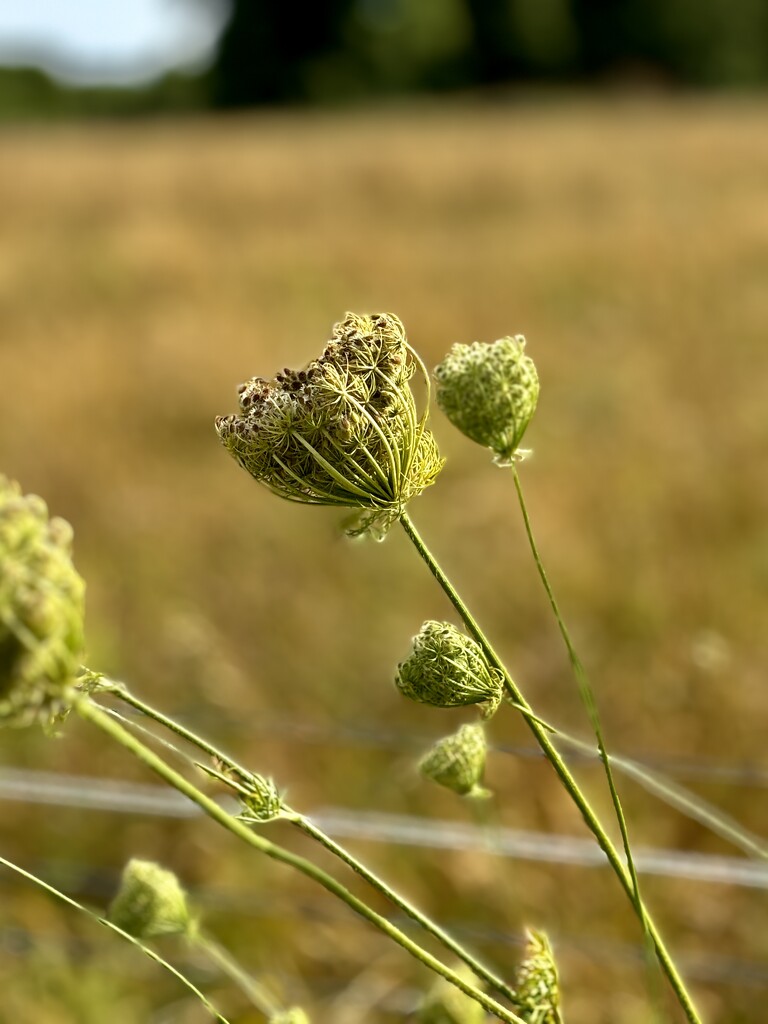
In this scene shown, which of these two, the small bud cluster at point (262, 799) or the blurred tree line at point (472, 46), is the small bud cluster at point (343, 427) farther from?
the blurred tree line at point (472, 46)

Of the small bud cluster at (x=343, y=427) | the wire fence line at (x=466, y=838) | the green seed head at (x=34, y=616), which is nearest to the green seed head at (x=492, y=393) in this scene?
the small bud cluster at (x=343, y=427)

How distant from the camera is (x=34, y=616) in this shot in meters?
0.42

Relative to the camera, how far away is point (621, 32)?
91.6 ft

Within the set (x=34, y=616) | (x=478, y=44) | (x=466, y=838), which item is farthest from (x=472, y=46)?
(x=34, y=616)

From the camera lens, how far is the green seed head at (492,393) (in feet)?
2.00

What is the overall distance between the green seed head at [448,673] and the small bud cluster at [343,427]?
81mm

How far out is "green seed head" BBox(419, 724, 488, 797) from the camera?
32.7 inches

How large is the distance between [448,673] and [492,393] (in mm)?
156

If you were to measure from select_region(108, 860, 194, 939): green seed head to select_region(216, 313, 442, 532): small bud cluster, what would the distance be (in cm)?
50

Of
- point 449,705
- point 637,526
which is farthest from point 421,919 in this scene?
point 637,526

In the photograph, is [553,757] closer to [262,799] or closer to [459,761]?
[262,799]

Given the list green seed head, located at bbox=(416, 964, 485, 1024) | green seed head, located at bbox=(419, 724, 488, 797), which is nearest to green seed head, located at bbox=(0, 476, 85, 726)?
green seed head, located at bbox=(419, 724, 488, 797)

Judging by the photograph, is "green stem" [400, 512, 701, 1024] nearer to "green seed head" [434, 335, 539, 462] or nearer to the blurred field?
"green seed head" [434, 335, 539, 462]

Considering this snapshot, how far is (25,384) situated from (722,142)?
9.00m
